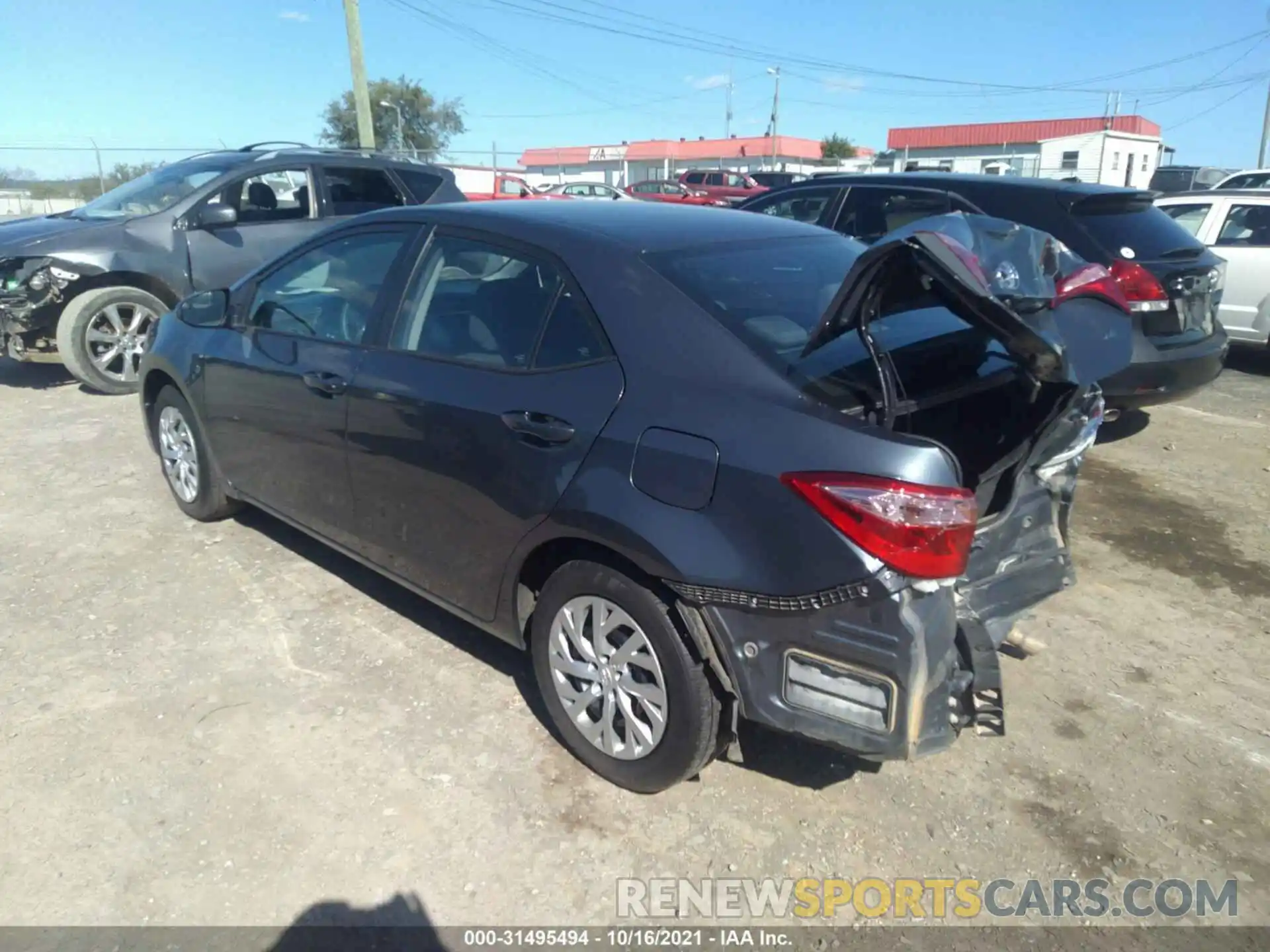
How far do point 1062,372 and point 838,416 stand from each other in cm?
71

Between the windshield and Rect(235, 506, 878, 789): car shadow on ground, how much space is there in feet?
13.6

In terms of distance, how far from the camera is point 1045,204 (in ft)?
19.4

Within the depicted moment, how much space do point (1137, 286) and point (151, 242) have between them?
7297 mm

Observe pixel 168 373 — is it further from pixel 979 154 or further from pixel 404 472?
pixel 979 154

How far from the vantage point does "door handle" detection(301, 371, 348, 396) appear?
349 cm

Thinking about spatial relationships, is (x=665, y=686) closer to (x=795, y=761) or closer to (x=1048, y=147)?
(x=795, y=761)

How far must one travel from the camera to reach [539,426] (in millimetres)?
2789

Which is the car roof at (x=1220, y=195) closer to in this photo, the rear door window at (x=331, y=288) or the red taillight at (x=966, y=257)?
the red taillight at (x=966, y=257)

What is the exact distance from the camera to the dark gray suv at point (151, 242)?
7.17m

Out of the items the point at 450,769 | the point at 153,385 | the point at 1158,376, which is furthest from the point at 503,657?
→ the point at 1158,376

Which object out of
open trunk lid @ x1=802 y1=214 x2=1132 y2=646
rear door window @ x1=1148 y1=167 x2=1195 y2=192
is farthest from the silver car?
rear door window @ x1=1148 y1=167 x2=1195 y2=192

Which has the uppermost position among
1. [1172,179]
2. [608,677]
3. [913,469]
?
[1172,179]

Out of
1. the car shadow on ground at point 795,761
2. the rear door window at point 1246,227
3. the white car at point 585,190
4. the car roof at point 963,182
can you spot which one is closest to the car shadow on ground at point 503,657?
the car shadow on ground at point 795,761

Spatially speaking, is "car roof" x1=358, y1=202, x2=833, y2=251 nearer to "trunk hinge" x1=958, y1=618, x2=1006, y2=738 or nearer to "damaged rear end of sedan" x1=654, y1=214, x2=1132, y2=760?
"damaged rear end of sedan" x1=654, y1=214, x2=1132, y2=760
